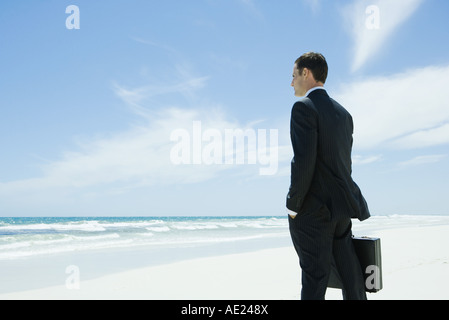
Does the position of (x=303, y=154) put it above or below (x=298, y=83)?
below

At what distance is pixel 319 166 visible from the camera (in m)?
2.10

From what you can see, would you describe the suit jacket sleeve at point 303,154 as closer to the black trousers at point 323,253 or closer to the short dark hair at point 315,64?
the black trousers at point 323,253

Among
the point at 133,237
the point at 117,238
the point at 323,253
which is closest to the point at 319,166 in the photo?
the point at 323,253

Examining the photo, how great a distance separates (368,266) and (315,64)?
1166 millimetres

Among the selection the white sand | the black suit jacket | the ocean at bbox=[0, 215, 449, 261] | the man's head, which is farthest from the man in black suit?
the ocean at bbox=[0, 215, 449, 261]

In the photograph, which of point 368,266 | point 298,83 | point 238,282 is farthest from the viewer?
point 238,282

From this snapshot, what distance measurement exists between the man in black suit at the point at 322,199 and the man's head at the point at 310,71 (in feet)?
0.50

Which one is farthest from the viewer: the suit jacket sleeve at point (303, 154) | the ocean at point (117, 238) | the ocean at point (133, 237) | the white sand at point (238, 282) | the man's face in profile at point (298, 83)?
the ocean at point (133, 237)

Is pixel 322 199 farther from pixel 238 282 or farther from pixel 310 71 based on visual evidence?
pixel 238 282

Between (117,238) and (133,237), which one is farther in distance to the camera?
(133,237)

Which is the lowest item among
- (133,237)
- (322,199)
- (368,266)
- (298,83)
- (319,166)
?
(133,237)

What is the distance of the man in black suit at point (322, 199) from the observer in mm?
2043

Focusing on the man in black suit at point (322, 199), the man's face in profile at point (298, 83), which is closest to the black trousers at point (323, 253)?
the man in black suit at point (322, 199)

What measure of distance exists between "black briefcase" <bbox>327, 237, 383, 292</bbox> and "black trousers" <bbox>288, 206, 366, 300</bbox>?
0.04 metres
